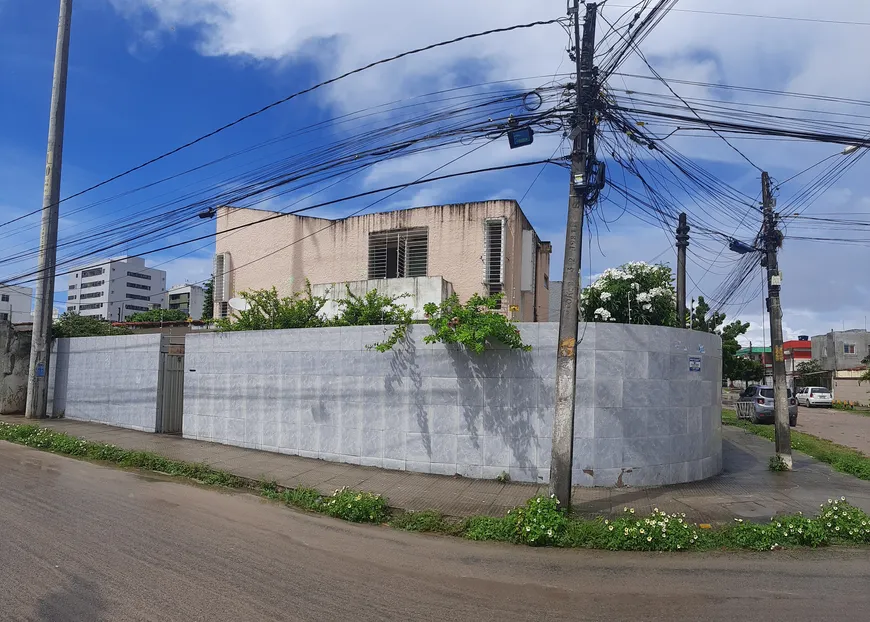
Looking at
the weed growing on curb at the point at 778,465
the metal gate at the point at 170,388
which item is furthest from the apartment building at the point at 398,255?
the weed growing on curb at the point at 778,465

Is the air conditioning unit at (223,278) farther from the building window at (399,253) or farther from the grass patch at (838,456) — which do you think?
the grass patch at (838,456)

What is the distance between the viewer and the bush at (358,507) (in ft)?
23.8

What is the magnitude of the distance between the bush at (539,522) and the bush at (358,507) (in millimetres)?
1678

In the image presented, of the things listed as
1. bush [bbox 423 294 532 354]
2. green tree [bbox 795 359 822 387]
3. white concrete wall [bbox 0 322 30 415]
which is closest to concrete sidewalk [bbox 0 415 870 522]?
bush [bbox 423 294 532 354]

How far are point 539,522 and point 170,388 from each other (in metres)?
10.4

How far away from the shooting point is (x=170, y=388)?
13.7 meters

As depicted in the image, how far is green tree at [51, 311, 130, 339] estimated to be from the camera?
17344 millimetres

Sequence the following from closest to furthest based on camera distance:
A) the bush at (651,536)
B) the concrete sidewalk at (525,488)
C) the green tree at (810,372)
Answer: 1. the bush at (651,536)
2. the concrete sidewalk at (525,488)
3. the green tree at (810,372)

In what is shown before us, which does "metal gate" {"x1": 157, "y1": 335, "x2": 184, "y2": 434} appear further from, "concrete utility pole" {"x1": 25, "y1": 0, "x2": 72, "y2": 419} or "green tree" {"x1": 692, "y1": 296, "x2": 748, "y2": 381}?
"green tree" {"x1": 692, "y1": 296, "x2": 748, "y2": 381}

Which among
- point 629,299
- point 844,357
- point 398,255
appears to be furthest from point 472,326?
point 844,357

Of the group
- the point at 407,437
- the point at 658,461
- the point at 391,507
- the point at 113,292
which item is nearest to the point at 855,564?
the point at 658,461

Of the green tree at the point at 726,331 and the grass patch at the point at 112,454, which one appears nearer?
the grass patch at the point at 112,454

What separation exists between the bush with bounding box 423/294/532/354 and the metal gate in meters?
7.50

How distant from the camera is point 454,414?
936 cm
